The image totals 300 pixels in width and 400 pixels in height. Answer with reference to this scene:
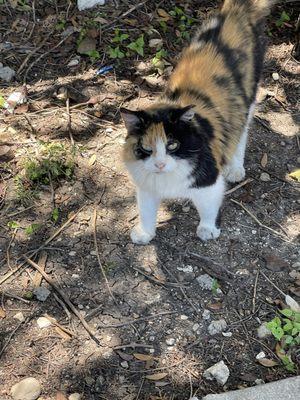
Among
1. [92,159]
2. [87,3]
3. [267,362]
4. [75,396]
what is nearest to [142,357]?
[75,396]

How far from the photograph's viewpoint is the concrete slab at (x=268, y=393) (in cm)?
291

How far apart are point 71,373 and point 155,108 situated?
1573 mm

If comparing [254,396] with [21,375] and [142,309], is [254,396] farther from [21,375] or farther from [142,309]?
[21,375]

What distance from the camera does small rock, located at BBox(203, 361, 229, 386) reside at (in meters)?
3.02

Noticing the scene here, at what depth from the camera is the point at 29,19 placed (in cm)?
516

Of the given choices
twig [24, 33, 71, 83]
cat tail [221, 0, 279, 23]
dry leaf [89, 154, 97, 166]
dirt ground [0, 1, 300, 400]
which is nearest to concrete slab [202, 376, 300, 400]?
dirt ground [0, 1, 300, 400]

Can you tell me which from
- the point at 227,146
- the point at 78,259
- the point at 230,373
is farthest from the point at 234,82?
the point at 230,373

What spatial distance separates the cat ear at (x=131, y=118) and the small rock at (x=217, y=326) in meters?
1.28

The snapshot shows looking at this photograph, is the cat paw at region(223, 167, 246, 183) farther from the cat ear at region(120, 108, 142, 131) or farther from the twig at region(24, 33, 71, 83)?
the twig at region(24, 33, 71, 83)

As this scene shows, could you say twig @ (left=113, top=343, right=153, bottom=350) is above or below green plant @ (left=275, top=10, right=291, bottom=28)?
below

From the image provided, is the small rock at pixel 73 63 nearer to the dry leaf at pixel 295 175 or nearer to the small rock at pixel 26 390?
the dry leaf at pixel 295 175

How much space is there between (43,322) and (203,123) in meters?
1.54

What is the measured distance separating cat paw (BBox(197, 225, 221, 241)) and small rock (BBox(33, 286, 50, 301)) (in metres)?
1.08

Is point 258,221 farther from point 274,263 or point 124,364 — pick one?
point 124,364
